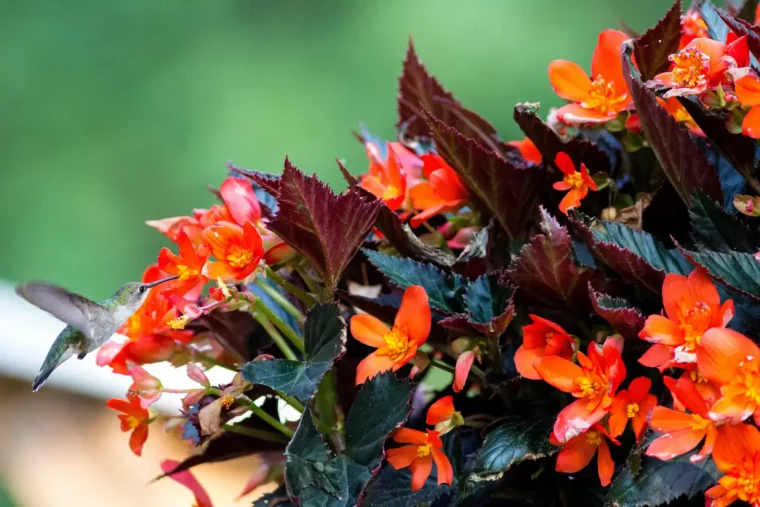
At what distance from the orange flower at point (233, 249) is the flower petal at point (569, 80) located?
7.9 inches

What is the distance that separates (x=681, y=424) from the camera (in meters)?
0.28

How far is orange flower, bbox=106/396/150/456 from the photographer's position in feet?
1.28

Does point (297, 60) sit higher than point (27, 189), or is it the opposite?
point (27, 189)

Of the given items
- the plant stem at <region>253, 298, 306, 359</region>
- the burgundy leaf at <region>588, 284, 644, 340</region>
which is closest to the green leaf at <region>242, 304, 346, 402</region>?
the plant stem at <region>253, 298, 306, 359</region>

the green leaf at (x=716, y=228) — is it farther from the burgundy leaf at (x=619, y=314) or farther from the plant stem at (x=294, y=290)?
the plant stem at (x=294, y=290)

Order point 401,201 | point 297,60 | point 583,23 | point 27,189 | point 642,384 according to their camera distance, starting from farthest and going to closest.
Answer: point 27,189 → point 297,60 → point 583,23 → point 401,201 → point 642,384

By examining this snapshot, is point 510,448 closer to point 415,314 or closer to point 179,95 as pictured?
point 415,314

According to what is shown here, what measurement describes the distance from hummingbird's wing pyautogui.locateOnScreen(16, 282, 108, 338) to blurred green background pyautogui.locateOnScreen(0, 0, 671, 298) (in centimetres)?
105

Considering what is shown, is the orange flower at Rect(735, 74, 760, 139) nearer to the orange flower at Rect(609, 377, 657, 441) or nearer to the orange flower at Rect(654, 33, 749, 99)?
the orange flower at Rect(654, 33, 749, 99)

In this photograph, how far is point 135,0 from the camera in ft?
5.03

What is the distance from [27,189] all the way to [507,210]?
4.97 feet

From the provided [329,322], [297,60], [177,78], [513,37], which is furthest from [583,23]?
[329,322]

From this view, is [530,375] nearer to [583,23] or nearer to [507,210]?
[507,210]

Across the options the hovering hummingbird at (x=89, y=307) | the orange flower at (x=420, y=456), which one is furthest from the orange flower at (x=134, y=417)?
the orange flower at (x=420, y=456)
